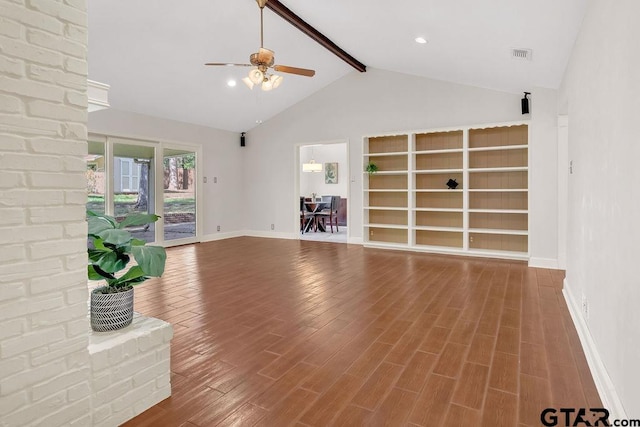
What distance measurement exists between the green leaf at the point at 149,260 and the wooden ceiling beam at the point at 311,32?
3.85 meters

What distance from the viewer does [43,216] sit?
1.42m

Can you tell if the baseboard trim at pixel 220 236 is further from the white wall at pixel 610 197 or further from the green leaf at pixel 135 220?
the white wall at pixel 610 197

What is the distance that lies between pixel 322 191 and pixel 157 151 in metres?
5.81

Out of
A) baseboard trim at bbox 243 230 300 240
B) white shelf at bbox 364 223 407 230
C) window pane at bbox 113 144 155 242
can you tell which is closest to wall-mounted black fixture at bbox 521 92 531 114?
white shelf at bbox 364 223 407 230

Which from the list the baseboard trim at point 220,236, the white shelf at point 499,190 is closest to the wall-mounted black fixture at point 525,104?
the white shelf at point 499,190

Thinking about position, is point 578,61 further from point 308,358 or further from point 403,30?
point 308,358

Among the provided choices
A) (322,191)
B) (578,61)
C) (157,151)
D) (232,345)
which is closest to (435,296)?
(232,345)

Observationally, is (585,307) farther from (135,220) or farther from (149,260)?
(135,220)

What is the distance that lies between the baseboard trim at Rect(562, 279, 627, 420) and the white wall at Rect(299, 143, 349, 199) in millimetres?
8769

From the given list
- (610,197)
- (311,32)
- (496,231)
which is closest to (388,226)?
(496,231)

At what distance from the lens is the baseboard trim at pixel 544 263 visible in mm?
5082

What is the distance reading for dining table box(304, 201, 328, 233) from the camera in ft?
32.1

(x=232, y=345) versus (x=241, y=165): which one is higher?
(x=241, y=165)

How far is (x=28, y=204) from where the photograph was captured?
1382mm
